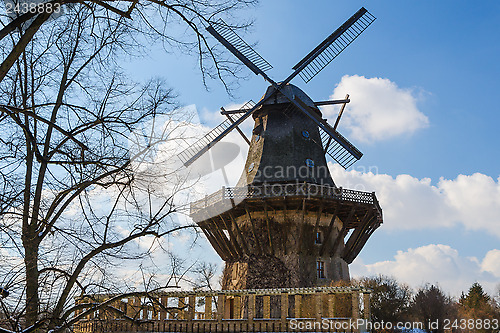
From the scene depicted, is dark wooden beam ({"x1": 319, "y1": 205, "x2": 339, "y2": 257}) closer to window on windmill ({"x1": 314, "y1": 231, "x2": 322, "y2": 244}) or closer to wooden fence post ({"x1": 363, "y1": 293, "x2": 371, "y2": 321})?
window on windmill ({"x1": 314, "y1": 231, "x2": 322, "y2": 244})

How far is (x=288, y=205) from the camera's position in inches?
951

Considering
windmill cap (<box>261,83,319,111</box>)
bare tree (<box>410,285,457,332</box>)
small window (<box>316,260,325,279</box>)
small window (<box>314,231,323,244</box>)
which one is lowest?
bare tree (<box>410,285,457,332</box>)

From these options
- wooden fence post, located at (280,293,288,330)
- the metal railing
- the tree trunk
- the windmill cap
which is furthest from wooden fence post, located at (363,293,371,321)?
the windmill cap

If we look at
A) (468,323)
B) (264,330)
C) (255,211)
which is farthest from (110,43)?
(468,323)

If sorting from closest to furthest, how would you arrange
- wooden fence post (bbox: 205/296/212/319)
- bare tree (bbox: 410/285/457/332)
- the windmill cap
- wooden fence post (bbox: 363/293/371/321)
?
1. wooden fence post (bbox: 363/293/371/321)
2. wooden fence post (bbox: 205/296/212/319)
3. the windmill cap
4. bare tree (bbox: 410/285/457/332)

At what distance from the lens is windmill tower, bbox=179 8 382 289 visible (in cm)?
2369

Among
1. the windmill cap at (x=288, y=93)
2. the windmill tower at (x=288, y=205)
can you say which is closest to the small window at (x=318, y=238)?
the windmill tower at (x=288, y=205)

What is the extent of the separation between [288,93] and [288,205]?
6930 millimetres

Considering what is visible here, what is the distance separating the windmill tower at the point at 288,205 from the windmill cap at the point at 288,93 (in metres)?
0.06

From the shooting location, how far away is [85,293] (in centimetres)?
777

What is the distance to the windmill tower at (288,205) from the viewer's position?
23688mm

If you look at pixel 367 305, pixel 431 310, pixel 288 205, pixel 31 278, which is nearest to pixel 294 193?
pixel 288 205

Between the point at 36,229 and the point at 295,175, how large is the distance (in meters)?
18.9

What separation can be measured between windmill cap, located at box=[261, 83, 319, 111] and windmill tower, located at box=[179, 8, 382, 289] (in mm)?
57
